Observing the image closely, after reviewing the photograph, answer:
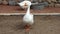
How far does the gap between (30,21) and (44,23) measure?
19.2 inches

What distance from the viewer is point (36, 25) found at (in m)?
3.18

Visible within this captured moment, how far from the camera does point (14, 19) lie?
346 cm

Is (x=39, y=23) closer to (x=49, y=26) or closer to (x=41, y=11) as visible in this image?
(x=49, y=26)

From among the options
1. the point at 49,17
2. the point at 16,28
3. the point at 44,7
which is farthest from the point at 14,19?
the point at 44,7

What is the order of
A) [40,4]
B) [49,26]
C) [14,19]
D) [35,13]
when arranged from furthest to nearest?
[40,4], [35,13], [14,19], [49,26]

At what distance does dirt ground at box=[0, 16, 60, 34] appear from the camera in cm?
291

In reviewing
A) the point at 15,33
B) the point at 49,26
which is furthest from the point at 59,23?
the point at 15,33

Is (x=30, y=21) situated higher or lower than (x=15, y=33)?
higher

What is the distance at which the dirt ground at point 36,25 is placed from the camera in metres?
2.91

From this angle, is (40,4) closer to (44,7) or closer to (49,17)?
(44,7)

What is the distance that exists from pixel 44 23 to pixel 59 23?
0.28 m

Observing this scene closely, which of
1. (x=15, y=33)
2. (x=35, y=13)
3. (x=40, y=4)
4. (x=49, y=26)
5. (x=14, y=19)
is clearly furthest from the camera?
(x=40, y=4)

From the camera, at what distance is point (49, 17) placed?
11.9 feet

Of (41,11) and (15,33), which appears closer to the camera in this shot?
(15,33)
